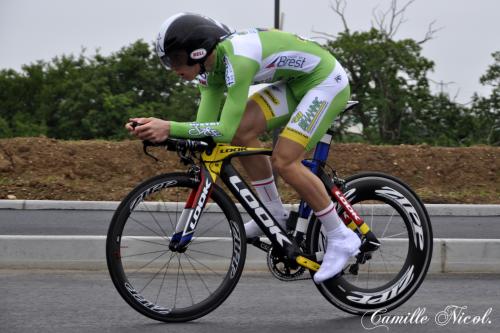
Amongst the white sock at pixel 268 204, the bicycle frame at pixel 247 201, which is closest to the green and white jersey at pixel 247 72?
the bicycle frame at pixel 247 201

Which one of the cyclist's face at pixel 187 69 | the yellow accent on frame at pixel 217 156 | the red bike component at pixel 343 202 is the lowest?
the red bike component at pixel 343 202

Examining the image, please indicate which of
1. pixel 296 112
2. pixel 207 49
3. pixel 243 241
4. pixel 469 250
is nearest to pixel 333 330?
pixel 243 241

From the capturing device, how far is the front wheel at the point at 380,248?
557cm

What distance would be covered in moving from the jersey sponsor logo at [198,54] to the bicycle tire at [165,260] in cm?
66

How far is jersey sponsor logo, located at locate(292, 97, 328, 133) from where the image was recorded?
541cm

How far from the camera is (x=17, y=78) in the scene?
32.8m

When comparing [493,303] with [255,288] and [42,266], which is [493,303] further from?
[42,266]

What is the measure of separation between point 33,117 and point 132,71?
3.40 meters

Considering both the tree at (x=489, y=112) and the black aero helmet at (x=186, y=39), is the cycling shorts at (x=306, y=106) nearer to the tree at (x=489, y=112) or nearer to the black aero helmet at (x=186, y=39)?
the black aero helmet at (x=186, y=39)

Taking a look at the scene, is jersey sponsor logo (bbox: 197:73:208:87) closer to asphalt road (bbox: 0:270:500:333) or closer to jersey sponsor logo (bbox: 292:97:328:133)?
jersey sponsor logo (bbox: 292:97:328:133)

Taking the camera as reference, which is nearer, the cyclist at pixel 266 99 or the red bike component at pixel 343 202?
the cyclist at pixel 266 99

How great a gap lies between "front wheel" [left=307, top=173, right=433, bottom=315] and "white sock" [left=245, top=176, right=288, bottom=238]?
22cm

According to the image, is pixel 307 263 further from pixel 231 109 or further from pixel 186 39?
pixel 186 39

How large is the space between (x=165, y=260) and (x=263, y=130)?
110cm
